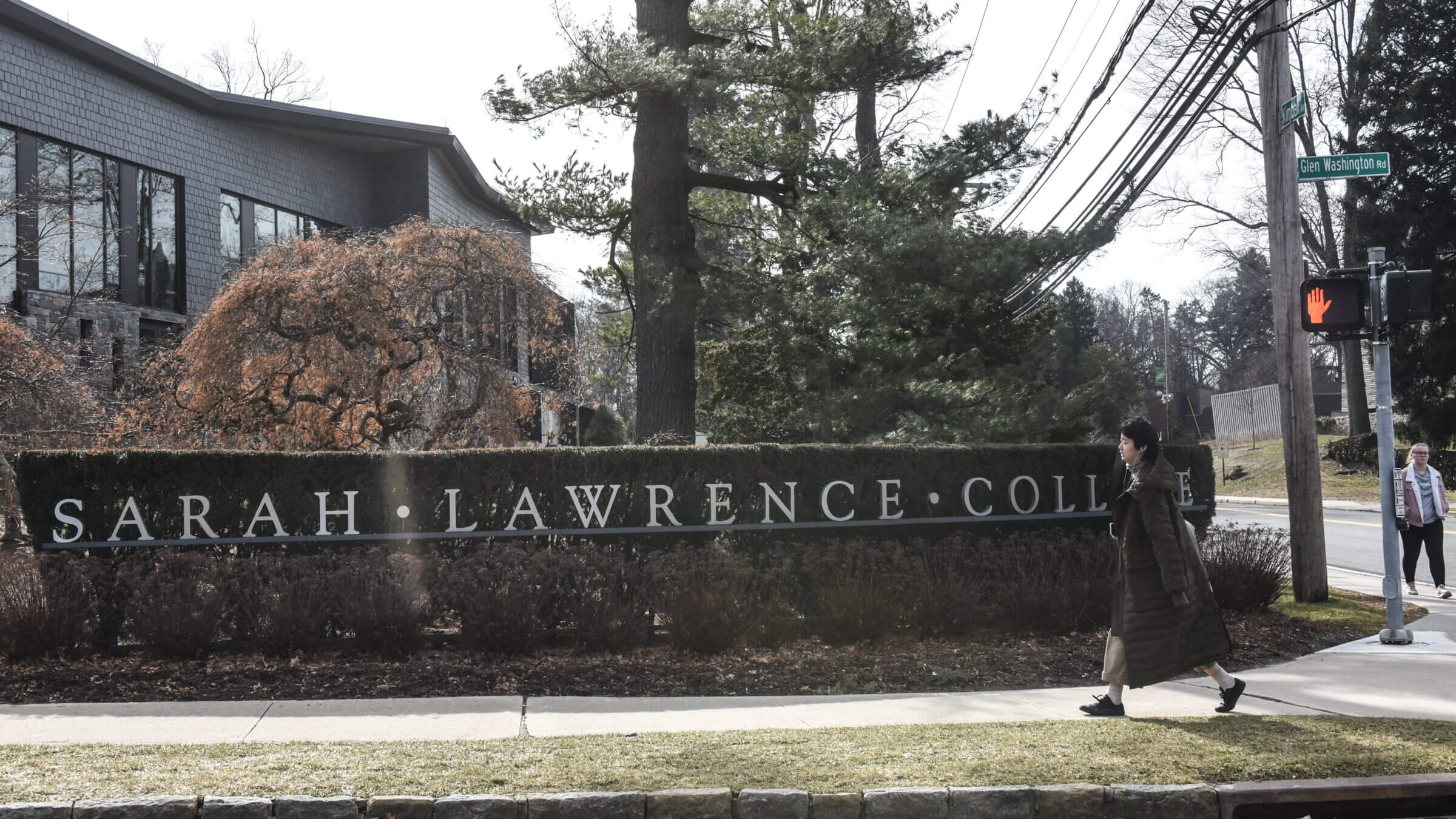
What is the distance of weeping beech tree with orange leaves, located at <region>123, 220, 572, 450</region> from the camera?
14.4 meters

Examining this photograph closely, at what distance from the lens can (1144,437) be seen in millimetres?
6992

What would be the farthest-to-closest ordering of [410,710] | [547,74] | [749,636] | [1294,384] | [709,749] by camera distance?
[547,74] → [1294,384] → [749,636] → [410,710] → [709,749]

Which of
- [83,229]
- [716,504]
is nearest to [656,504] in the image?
[716,504]

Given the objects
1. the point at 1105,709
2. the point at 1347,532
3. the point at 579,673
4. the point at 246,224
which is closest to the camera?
the point at 1105,709

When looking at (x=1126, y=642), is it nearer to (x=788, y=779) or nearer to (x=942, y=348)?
(x=788, y=779)

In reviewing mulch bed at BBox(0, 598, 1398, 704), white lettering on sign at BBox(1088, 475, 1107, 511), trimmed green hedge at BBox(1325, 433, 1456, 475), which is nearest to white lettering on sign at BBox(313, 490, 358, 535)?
mulch bed at BBox(0, 598, 1398, 704)

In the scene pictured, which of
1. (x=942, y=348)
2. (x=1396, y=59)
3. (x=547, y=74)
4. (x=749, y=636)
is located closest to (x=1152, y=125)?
(x=942, y=348)

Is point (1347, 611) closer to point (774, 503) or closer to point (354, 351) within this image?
point (774, 503)

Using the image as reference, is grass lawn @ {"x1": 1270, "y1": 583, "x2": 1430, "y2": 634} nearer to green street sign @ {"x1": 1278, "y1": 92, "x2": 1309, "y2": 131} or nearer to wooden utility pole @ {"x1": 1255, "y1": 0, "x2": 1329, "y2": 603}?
wooden utility pole @ {"x1": 1255, "y1": 0, "x2": 1329, "y2": 603}

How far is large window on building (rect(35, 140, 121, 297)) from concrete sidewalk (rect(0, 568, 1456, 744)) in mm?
17418

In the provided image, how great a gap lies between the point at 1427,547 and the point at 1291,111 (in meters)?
6.00

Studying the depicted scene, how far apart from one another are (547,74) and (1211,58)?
8414 mm

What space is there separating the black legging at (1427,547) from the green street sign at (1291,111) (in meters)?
5.45

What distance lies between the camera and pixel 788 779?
18.0 ft
